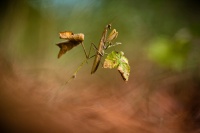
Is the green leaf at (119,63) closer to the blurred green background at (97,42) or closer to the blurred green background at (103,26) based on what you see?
the blurred green background at (97,42)

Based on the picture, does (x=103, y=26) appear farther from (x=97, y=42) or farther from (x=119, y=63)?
(x=119, y=63)

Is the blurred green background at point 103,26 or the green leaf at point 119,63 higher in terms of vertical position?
the blurred green background at point 103,26

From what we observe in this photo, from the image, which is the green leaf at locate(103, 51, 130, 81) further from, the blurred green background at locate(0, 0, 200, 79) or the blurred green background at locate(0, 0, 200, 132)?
the blurred green background at locate(0, 0, 200, 79)

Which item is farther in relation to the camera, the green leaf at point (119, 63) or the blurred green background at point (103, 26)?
the blurred green background at point (103, 26)

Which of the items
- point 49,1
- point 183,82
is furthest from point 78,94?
point 49,1

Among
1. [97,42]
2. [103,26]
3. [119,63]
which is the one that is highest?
[103,26]

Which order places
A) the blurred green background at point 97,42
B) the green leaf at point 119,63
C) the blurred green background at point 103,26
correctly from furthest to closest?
the blurred green background at point 103,26, the blurred green background at point 97,42, the green leaf at point 119,63

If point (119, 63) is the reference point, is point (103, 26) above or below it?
above

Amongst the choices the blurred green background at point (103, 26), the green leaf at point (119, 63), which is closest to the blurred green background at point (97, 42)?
the blurred green background at point (103, 26)

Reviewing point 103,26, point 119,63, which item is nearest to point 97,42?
point 103,26
